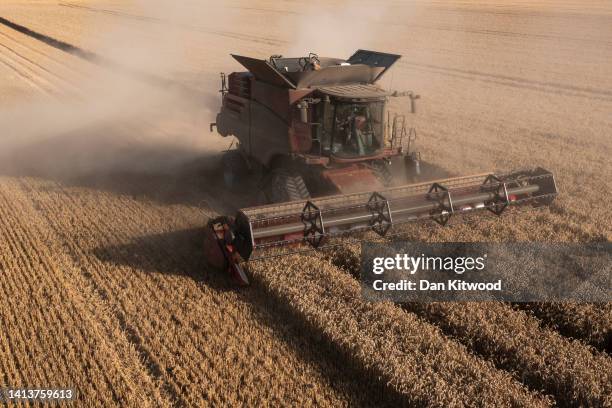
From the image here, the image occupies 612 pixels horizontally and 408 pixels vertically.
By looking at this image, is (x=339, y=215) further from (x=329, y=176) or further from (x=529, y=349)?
(x=529, y=349)

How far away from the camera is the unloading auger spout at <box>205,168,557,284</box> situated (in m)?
6.84

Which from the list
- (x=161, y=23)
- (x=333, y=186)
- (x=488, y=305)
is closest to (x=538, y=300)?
(x=488, y=305)

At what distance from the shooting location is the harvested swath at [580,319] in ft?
18.6

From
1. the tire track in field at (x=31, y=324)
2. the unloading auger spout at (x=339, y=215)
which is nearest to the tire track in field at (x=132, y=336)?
the tire track in field at (x=31, y=324)

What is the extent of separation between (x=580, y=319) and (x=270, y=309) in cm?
338

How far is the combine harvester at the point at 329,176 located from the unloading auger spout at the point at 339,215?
0.6 inches

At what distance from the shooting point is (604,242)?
786cm

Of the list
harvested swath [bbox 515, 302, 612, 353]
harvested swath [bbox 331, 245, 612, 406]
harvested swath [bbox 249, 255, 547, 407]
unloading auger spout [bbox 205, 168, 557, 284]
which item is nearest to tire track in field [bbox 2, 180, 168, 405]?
unloading auger spout [bbox 205, 168, 557, 284]

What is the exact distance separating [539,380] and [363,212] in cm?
311

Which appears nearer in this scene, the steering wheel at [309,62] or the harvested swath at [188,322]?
the harvested swath at [188,322]

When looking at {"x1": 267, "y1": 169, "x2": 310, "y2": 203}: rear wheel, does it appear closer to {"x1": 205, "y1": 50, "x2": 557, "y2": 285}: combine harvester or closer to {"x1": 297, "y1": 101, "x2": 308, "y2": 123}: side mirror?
{"x1": 205, "y1": 50, "x2": 557, "y2": 285}: combine harvester

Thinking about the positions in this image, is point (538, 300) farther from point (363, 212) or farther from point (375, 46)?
point (375, 46)

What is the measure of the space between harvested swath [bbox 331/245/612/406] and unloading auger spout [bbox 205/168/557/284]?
1492mm

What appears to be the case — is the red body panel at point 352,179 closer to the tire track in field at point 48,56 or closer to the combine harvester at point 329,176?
the combine harvester at point 329,176
